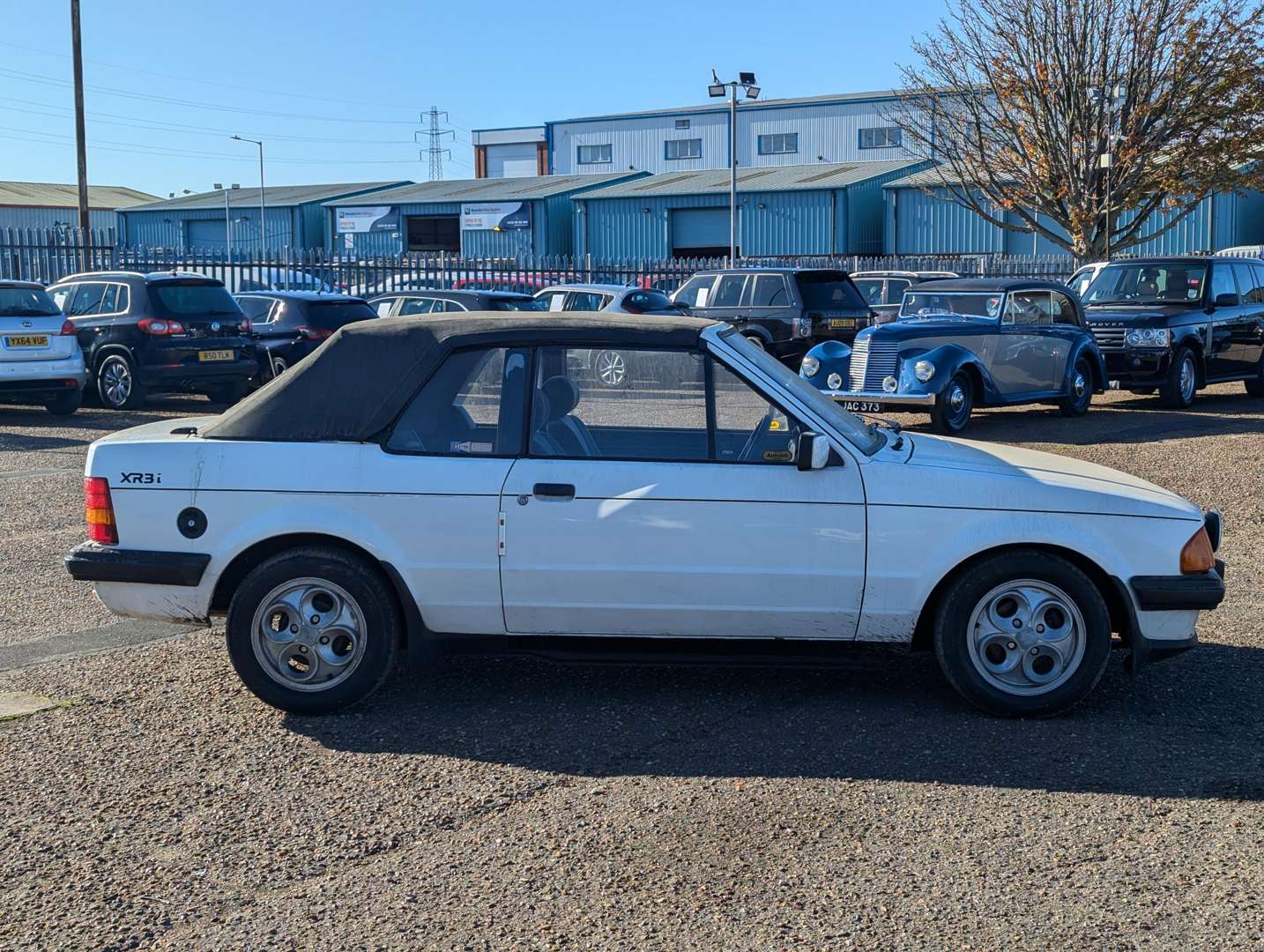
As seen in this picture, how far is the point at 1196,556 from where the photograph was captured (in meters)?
5.41

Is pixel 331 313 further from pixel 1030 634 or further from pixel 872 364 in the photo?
pixel 1030 634

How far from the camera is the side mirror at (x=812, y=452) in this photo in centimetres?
528

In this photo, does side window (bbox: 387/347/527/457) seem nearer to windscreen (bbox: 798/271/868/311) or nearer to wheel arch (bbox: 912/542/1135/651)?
wheel arch (bbox: 912/542/1135/651)

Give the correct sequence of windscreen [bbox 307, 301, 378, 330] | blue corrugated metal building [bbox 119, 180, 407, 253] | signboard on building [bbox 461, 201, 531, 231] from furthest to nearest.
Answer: blue corrugated metal building [bbox 119, 180, 407, 253]
signboard on building [bbox 461, 201, 531, 231]
windscreen [bbox 307, 301, 378, 330]

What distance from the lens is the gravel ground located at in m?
3.77

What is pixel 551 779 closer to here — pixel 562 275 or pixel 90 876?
pixel 90 876

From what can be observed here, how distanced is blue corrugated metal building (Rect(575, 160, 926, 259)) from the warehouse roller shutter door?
0.03m

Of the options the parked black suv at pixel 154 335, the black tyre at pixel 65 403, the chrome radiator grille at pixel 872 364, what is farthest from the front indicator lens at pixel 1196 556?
the parked black suv at pixel 154 335

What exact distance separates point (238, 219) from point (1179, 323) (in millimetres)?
53674

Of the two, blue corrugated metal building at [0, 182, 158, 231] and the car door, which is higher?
blue corrugated metal building at [0, 182, 158, 231]

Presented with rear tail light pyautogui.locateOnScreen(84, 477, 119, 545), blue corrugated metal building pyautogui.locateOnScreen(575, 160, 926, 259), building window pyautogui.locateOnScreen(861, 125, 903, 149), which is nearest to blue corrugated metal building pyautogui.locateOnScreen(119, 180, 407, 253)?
blue corrugated metal building pyautogui.locateOnScreen(575, 160, 926, 259)

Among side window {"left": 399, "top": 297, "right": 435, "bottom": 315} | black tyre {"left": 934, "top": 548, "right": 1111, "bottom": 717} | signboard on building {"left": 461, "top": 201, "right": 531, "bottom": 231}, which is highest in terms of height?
signboard on building {"left": 461, "top": 201, "right": 531, "bottom": 231}

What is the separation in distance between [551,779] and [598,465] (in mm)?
1238

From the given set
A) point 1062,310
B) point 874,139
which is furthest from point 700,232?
point 1062,310
